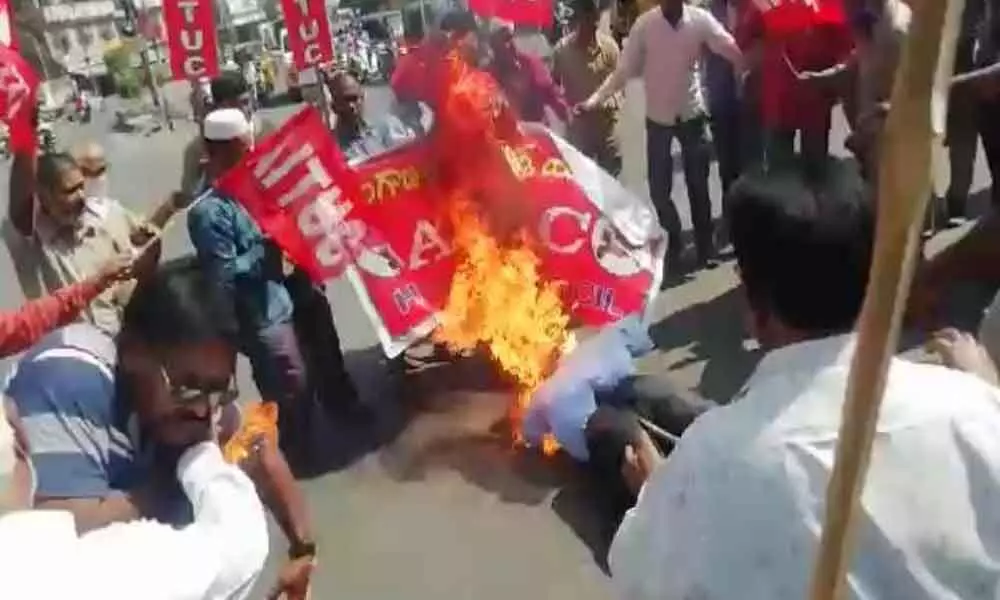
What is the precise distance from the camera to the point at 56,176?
13.8 ft

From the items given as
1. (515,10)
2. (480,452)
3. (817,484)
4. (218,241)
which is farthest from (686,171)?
(817,484)

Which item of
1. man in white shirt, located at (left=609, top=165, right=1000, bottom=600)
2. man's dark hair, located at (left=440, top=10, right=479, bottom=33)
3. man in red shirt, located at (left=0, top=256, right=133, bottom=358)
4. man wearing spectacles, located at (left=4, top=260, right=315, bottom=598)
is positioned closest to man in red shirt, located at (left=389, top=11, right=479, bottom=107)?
man's dark hair, located at (left=440, top=10, right=479, bottom=33)

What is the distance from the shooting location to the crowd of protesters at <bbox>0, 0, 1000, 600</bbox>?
164 centimetres

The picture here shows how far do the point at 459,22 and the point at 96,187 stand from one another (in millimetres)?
2180

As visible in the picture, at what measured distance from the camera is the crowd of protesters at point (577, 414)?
1.64 metres

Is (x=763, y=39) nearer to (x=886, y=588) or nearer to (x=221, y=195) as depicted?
(x=221, y=195)

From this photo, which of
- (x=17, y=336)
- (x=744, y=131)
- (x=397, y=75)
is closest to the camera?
(x=17, y=336)

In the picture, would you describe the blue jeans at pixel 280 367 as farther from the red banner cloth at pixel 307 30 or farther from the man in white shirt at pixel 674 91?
the red banner cloth at pixel 307 30

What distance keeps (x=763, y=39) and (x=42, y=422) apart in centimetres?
496

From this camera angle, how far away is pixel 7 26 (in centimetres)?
535

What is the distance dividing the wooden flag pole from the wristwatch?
6.10 feet

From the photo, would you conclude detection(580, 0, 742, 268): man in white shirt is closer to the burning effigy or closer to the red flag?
the burning effigy

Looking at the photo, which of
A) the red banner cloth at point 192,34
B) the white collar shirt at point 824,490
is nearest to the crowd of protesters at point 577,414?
the white collar shirt at point 824,490

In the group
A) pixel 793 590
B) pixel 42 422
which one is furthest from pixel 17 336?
pixel 793 590
